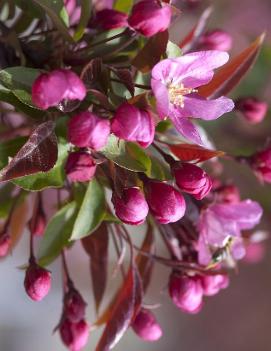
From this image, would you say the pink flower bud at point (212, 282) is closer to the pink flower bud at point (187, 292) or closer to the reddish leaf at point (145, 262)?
the pink flower bud at point (187, 292)

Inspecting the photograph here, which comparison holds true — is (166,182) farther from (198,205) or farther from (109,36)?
(109,36)

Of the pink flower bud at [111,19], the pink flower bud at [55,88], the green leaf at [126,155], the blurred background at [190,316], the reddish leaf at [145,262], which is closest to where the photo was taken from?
the pink flower bud at [55,88]

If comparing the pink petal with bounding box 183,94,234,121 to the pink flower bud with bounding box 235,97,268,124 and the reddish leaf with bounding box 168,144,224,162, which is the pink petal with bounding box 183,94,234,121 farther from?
the pink flower bud with bounding box 235,97,268,124

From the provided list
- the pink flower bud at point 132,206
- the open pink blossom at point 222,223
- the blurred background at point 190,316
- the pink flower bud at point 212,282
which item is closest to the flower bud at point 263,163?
the open pink blossom at point 222,223

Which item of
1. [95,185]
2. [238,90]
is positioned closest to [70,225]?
[95,185]

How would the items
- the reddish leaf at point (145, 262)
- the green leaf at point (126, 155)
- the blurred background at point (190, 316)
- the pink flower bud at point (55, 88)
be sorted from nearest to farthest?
Result: 1. the pink flower bud at point (55, 88)
2. the green leaf at point (126, 155)
3. the reddish leaf at point (145, 262)
4. the blurred background at point (190, 316)

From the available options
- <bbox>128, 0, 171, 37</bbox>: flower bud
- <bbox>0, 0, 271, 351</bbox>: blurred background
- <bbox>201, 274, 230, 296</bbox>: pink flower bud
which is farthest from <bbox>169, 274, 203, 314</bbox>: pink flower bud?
<bbox>0, 0, 271, 351</bbox>: blurred background
